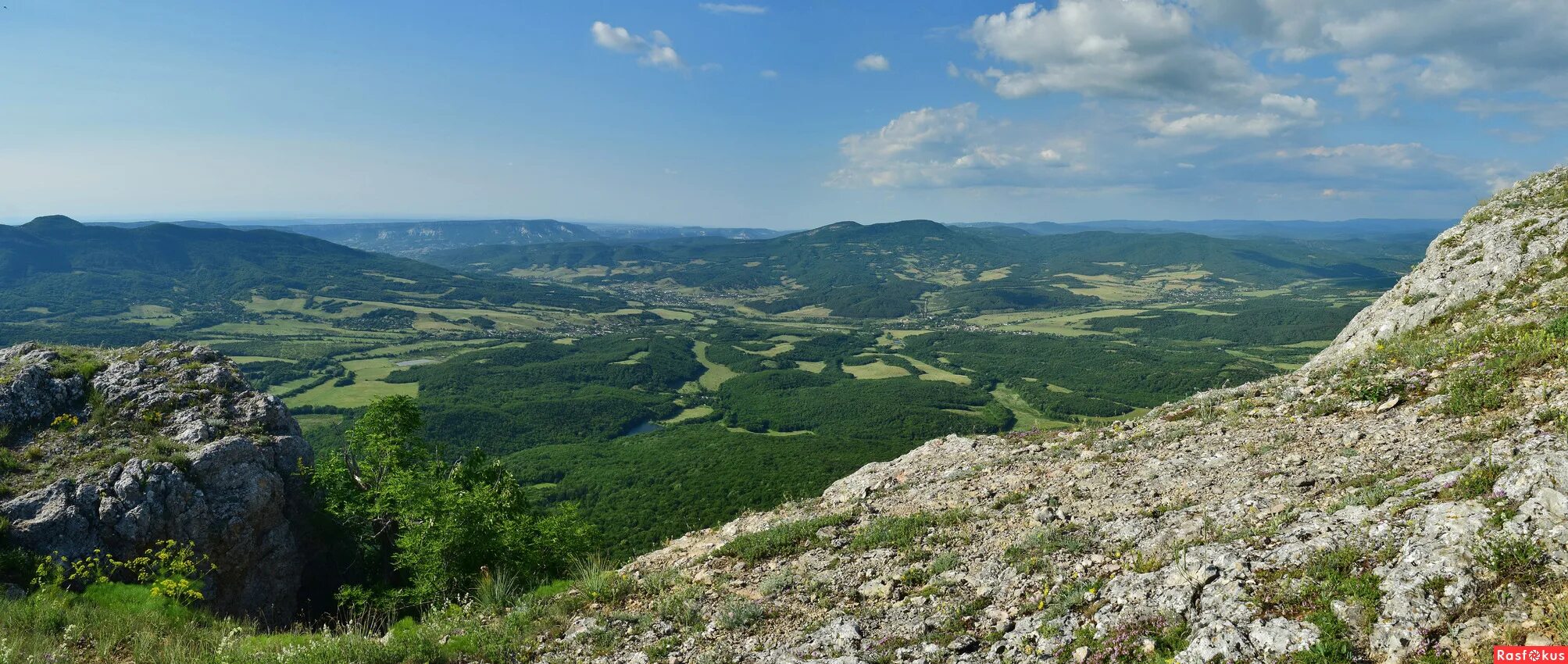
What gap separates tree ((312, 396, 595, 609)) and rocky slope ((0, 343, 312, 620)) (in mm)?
2304

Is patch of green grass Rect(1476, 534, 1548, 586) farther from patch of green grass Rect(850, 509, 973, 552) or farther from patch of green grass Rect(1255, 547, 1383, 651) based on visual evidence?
patch of green grass Rect(850, 509, 973, 552)

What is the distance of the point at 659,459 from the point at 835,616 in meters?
107

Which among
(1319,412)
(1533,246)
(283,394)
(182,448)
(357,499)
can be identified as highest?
(1533,246)

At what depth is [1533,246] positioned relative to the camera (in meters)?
19.8

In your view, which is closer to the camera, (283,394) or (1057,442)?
(1057,442)

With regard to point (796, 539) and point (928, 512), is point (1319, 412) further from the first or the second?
point (796, 539)

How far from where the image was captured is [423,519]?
73.4ft

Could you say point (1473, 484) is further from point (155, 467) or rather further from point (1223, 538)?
point (155, 467)

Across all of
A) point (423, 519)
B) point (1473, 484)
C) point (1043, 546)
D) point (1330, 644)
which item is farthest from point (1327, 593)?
point (423, 519)

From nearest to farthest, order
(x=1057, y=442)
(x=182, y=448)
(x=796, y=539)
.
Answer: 1. (x=796, y=539)
2. (x=1057, y=442)
3. (x=182, y=448)

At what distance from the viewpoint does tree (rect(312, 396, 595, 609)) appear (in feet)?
65.5

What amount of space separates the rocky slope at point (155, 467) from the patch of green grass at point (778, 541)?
15.4m

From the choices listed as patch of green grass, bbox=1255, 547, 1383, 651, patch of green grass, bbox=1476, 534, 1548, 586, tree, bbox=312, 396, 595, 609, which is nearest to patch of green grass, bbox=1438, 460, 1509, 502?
patch of green grass, bbox=1476, 534, 1548, 586

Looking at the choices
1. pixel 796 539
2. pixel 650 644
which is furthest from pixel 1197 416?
pixel 650 644
